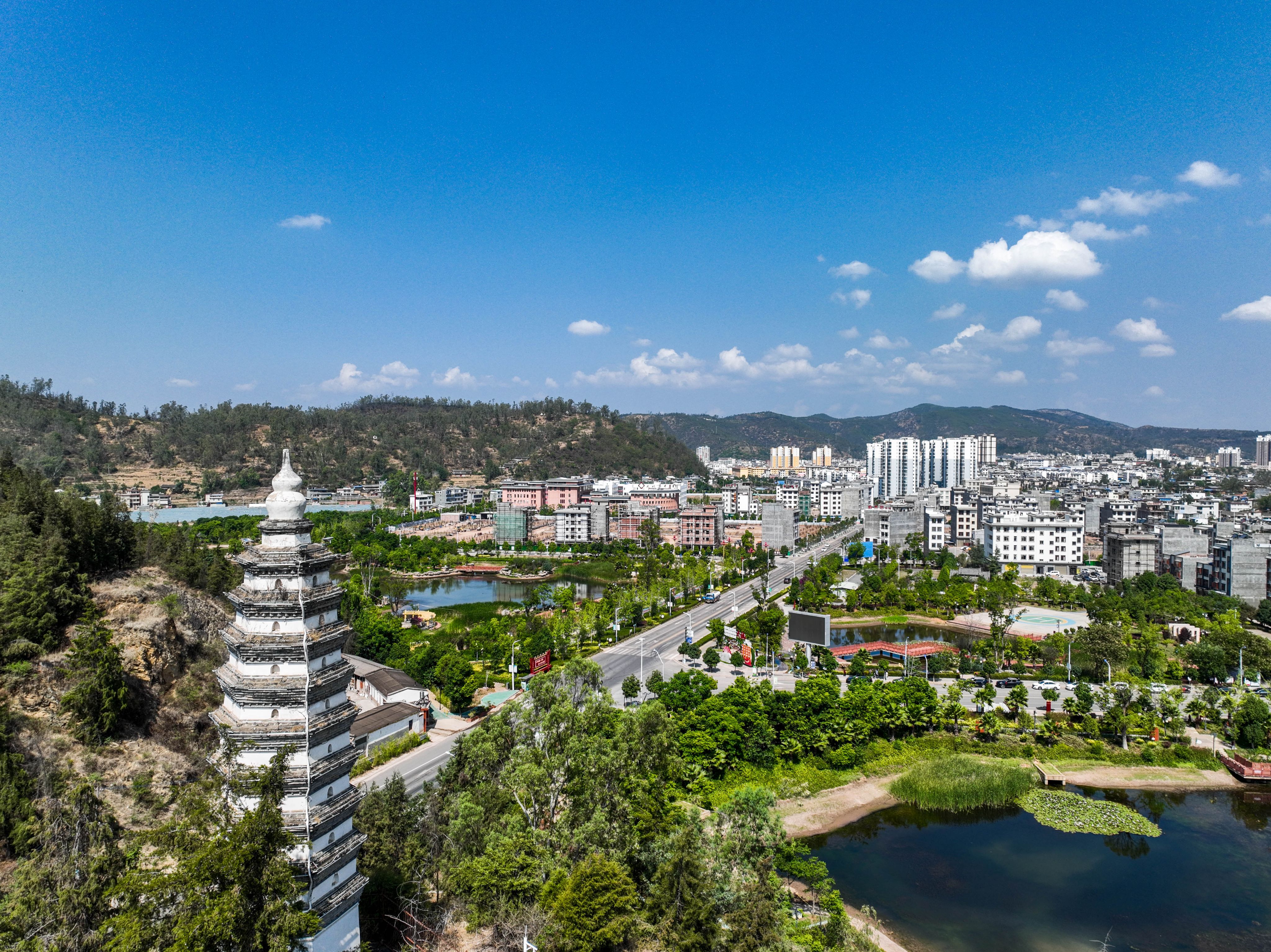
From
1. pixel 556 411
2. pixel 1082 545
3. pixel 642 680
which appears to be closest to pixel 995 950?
pixel 642 680

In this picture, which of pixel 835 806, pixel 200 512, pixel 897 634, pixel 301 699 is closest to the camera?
pixel 301 699

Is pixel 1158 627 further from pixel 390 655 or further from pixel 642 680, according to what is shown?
pixel 390 655

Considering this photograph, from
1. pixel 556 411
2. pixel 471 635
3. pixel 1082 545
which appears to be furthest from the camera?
pixel 556 411

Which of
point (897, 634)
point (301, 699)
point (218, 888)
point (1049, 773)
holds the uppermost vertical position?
point (301, 699)

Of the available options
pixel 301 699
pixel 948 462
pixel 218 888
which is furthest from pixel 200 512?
pixel 948 462

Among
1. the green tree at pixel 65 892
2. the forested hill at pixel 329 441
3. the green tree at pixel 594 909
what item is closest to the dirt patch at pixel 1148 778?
the green tree at pixel 594 909

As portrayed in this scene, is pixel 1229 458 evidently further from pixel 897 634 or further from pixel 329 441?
pixel 329 441

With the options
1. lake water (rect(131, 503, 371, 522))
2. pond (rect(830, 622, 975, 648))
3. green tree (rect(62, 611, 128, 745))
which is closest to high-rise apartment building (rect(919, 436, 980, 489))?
pond (rect(830, 622, 975, 648))
